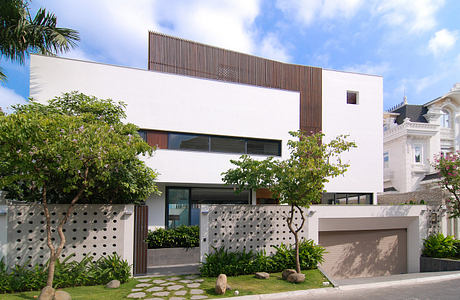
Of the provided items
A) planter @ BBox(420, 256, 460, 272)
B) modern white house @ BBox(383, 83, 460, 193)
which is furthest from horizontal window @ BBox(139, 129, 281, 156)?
modern white house @ BBox(383, 83, 460, 193)

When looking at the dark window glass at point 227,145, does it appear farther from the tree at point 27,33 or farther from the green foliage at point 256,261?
the tree at point 27,33

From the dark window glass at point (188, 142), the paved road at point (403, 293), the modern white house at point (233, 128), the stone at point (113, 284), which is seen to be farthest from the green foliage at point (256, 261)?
the dark window glass at point (188, 142)

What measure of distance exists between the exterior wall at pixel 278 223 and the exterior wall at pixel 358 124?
2.93 meters

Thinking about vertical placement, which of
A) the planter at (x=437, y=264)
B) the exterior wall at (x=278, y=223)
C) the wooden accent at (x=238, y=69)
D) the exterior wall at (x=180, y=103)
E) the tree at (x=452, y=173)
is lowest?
the planter at (x=437, y=264)

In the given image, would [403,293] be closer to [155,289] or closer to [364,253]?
[364,253]

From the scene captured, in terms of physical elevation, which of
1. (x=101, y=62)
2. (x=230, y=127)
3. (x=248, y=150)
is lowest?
(x=248, y=150)

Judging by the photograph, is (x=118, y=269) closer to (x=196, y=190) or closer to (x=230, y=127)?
(x=196, y=190)

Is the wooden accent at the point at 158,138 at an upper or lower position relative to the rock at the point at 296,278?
upper

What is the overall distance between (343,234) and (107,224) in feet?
34.1

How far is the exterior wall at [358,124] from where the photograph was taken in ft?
58.1

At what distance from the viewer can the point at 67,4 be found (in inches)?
488

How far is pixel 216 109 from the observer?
50.1 feet

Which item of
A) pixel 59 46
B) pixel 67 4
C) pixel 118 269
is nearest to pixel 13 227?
pixel 118 269

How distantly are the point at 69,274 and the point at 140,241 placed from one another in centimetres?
221
